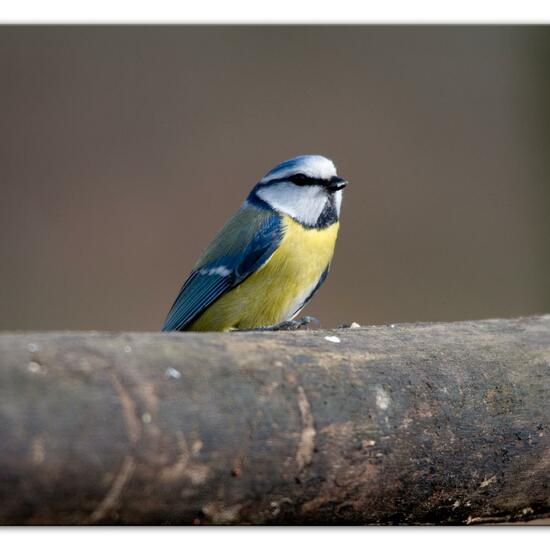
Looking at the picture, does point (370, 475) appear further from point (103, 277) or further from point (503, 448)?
point (103, 277)

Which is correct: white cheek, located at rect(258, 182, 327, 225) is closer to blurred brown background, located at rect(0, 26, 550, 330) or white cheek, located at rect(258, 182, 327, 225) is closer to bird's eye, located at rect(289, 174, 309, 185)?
bird's eye, located at rect(289, 174, 309, 185)

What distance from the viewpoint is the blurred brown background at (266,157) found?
2.42 metres

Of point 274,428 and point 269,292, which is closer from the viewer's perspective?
point 274,428

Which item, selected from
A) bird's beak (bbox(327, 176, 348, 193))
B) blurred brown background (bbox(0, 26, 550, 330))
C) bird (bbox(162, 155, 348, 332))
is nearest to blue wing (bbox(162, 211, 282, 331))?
bird (bbox(162, 155, 348, 332))

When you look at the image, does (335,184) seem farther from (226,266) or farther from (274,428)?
(274,428)

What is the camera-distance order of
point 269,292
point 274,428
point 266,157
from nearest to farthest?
point 274,428 < point 269,292 < point 266,157

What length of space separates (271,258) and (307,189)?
0.47 ft

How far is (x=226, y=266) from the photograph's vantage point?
1.45m

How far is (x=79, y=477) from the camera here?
775 mm

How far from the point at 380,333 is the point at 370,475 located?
0.78 ft

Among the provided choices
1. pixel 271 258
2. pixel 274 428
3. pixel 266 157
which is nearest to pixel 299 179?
pixel 271 258

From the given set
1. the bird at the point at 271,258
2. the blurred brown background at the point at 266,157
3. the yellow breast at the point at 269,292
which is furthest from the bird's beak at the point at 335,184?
the blurred brown background at the point at 266,157

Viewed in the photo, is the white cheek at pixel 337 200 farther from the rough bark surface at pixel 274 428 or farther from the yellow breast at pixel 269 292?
the rough bark surface at pixel 274 428

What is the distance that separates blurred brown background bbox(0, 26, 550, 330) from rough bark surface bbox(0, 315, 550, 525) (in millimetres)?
1371
